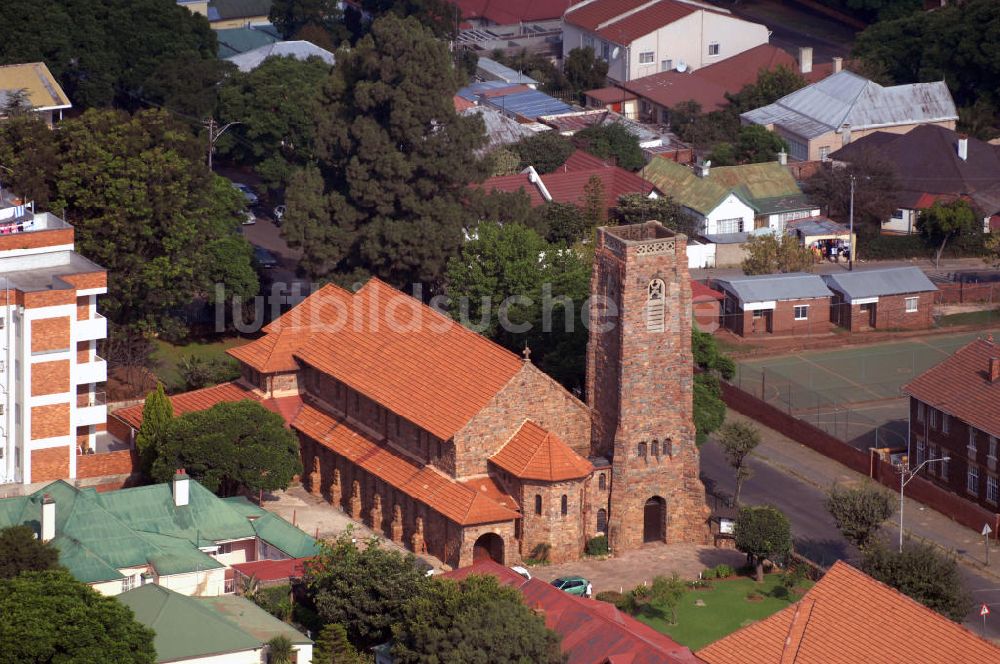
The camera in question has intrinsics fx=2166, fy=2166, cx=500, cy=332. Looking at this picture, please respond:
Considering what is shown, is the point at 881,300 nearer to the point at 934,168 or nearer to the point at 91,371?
the point at 934,168

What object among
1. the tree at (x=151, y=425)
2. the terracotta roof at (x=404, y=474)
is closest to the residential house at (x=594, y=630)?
the terracotta roof at (x=404, y=474)

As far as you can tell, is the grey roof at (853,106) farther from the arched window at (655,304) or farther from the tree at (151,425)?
the tree at (151,425)

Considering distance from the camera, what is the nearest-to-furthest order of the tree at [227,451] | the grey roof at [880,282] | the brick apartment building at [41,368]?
1. the tree at [227,451]
2. the brick apartment building at [41,368]
3. the grey roof at [880,282]

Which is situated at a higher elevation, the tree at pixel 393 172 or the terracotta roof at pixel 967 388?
the tree at pixel 393 172

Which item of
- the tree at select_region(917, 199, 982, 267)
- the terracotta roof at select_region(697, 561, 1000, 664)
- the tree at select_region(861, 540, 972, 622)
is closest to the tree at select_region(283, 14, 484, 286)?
the tree at select_region(917, 199, 982, 267)

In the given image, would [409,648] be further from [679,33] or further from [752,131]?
[679,33]

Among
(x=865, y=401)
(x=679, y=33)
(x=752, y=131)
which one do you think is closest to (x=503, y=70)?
(x=679, y=33)
